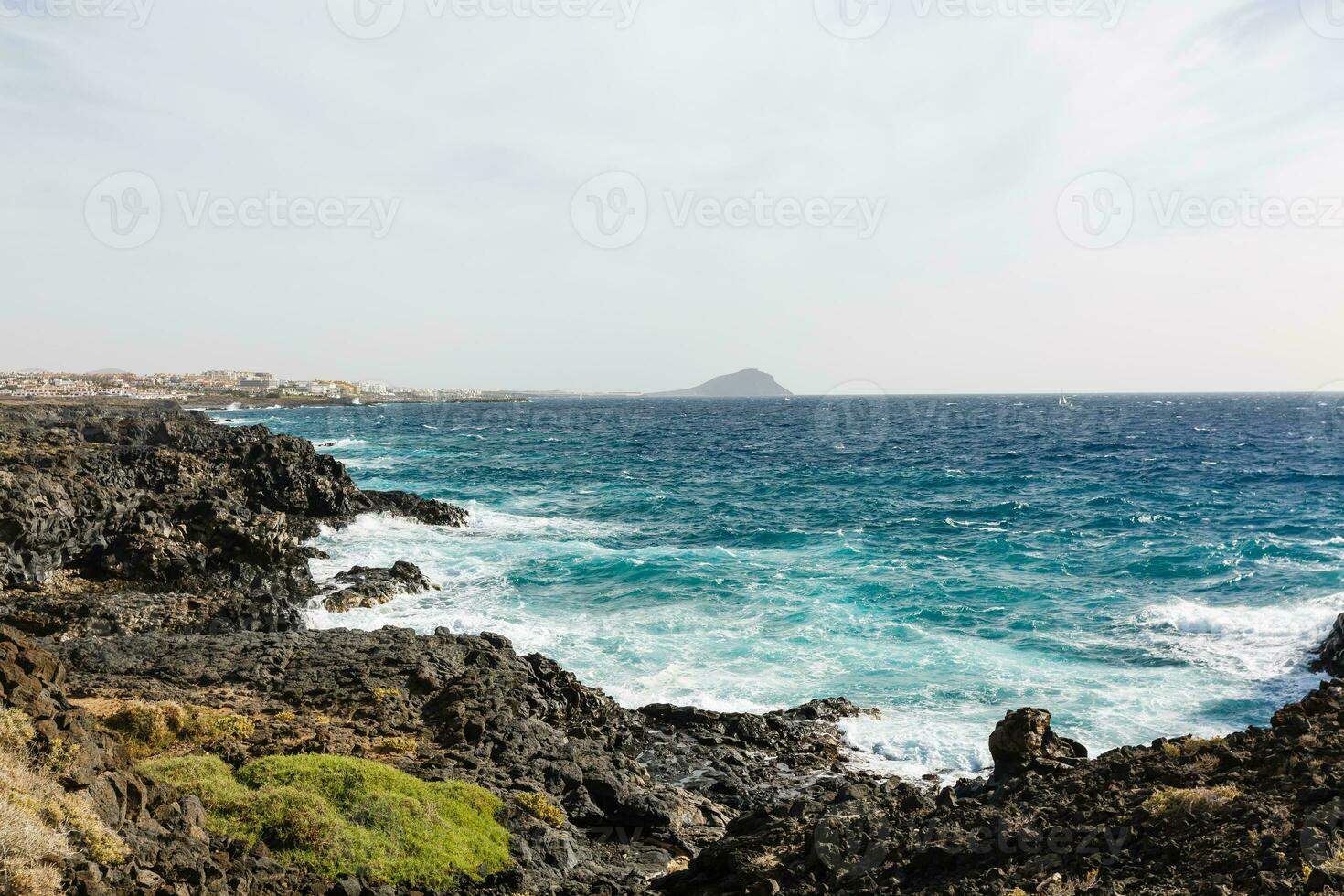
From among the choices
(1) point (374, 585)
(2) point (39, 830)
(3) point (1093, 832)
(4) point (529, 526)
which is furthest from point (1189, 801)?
(4) point (529, 526)

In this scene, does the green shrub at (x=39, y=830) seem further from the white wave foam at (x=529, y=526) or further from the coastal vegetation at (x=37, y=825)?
the white wave foam at (x=529, y=526)

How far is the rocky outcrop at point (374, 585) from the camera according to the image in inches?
1070

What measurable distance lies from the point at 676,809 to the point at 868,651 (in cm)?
1214

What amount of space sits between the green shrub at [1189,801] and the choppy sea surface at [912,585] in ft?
23.4

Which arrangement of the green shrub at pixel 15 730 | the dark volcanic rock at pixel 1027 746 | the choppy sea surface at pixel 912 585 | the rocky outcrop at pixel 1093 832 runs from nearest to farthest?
the rocky outcrop at pixel 1093 832
the green shrub at pixel 15 730
the dark volcanic rock at pixel 1027 746
the choppy sea surface at pixel 912 585

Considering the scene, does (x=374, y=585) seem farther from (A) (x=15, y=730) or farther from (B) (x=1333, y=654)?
(B) (x=1333, y=654)

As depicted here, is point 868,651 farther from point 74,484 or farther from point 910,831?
point 74,484

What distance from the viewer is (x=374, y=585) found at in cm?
2859

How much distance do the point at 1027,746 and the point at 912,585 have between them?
1842 centimetres

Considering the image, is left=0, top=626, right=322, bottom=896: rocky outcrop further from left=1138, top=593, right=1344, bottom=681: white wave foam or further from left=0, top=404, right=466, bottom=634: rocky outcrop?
left=1138, top=593, right=1344, bottom=681: white wave foam

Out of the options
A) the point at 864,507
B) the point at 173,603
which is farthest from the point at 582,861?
the point at 864,507

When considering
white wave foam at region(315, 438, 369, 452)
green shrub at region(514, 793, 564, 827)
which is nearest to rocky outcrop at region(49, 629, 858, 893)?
green shrub at region(514, 793, 564, 827)

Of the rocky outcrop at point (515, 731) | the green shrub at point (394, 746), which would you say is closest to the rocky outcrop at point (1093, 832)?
the rocky outcrop at point (515, 731)

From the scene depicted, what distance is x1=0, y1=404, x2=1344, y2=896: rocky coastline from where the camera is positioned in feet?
28.7
